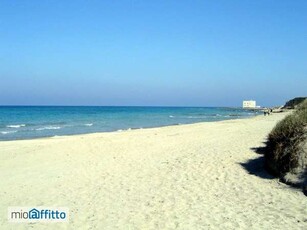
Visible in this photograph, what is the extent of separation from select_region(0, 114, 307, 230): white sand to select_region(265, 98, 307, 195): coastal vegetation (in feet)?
0.99

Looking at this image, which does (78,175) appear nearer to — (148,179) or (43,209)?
(148,179)

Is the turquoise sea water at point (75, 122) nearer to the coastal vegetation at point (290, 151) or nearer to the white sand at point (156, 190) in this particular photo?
the white sand at point (156, 190)

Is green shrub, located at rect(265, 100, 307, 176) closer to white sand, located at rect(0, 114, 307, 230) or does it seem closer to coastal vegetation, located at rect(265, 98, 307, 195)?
coastal vegetation, located at rect(265, 98, 307, 195)

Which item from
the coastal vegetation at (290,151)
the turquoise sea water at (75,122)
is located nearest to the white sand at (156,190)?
the coastal vegetation at (290,151)

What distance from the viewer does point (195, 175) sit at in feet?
31.1

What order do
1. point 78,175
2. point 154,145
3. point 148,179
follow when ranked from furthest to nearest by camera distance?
point 154,145 < point 78,175 < point 148,179

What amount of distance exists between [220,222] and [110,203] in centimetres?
240

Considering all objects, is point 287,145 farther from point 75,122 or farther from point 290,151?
point 75,122

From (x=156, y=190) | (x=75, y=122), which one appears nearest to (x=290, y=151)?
(x=156, y=190)

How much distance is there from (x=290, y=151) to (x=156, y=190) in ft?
11.0

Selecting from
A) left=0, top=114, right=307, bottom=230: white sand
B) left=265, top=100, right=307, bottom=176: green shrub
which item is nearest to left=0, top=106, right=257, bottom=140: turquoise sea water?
left=0, top=114, right=307, bottom=230: white sand

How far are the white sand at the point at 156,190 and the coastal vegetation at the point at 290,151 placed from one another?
0.99 feet

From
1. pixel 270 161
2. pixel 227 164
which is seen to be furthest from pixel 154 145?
pixel 270 161

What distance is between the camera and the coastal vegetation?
820 cm
